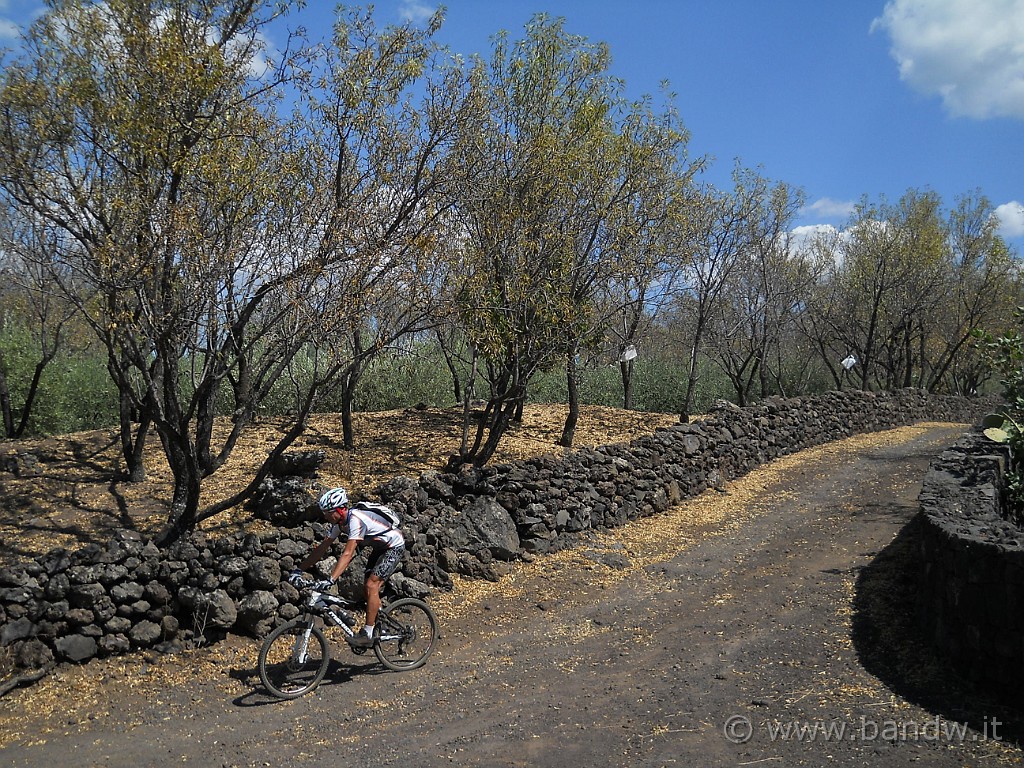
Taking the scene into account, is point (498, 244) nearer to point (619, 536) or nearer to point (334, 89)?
point (334, 89)

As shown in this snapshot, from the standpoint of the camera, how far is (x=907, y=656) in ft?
19.7

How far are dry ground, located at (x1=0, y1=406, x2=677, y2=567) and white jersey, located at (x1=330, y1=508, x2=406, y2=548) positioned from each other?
2881 mm

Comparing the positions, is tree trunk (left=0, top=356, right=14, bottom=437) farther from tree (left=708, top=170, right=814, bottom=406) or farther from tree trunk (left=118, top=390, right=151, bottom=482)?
tree (left=708, top=170, right=814, bottom=406)

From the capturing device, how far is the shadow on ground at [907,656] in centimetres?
500

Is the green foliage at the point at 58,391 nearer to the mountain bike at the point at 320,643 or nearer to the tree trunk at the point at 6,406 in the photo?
the tree trunk at the point at 6,406

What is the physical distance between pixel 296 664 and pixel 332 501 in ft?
4.37

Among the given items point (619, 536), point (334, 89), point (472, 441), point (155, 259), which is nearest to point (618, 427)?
point (472, 441)

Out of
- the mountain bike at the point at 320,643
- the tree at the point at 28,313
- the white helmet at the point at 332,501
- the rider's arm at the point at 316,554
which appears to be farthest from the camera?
the tree at the point at 28,313

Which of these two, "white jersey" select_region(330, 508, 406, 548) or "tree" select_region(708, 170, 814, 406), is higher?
"tree" select_region(708, 170, 814, 406)

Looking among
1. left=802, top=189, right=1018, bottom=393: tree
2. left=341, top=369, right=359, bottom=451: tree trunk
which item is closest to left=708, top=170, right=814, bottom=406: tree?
left=802, top=189, right=1018, bottom=393: tree

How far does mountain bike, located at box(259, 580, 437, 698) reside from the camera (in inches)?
246

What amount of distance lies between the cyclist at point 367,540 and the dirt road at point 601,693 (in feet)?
2.00

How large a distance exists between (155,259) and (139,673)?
360cm

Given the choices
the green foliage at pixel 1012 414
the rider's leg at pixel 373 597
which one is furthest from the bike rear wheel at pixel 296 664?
the green foliage at pixel 1012 414
